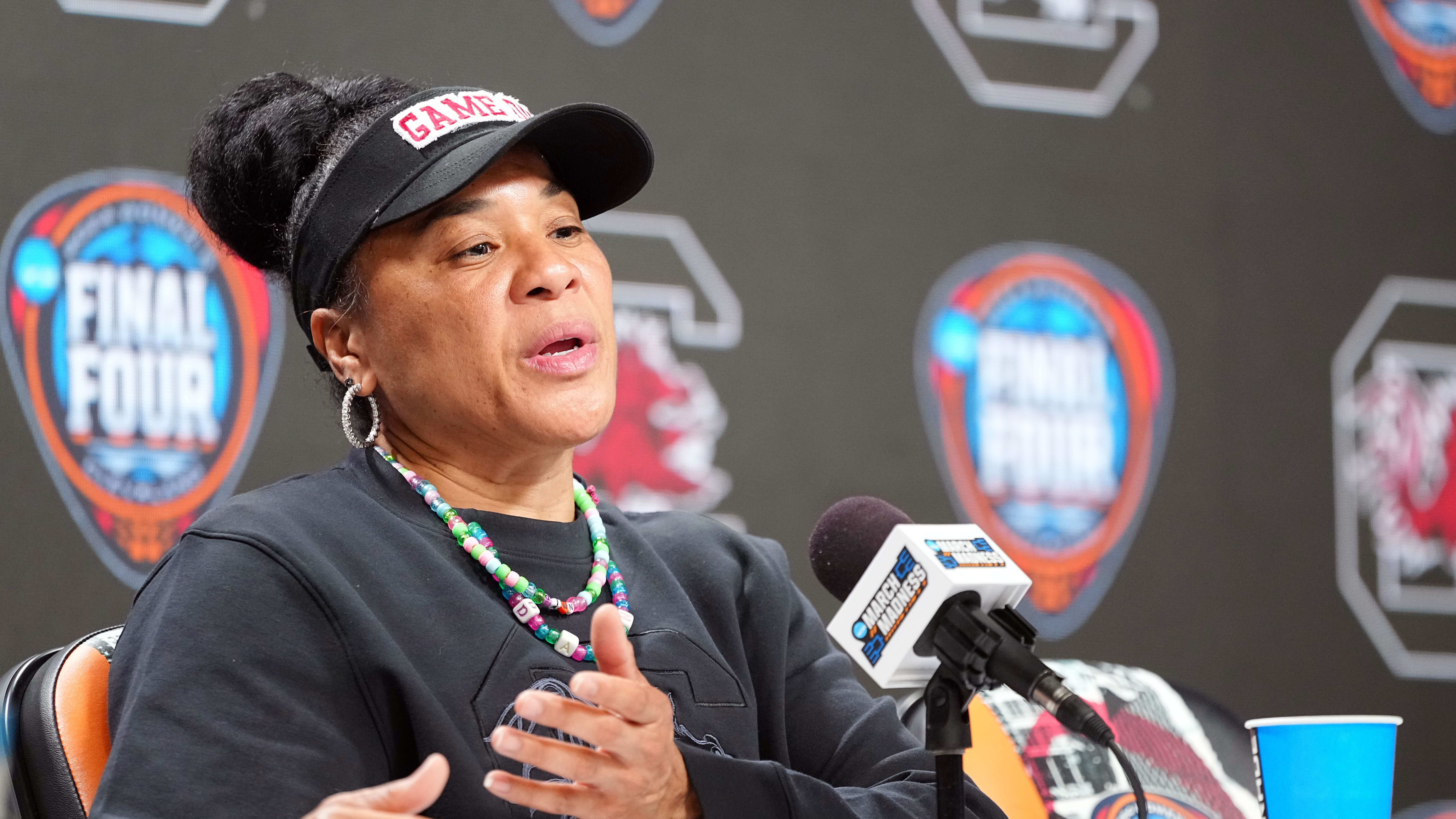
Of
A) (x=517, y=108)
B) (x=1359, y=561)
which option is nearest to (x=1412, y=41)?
(x=1359, y=561)

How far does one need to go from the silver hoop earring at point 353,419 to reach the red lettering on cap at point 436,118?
0.84 feet

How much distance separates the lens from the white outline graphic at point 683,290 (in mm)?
2244

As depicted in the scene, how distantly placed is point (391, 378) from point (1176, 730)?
3.05 ft

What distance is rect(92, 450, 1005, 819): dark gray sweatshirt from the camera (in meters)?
1.00

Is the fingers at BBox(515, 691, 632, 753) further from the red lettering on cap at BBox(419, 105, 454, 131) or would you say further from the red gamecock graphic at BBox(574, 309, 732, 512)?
the red gamecock graphic at BBox(574, 309, 732, 512)

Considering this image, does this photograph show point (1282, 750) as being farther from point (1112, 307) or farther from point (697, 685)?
point (1112, 307)

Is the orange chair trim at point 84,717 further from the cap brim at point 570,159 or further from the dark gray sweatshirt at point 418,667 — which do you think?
the cap brim at point 570,159

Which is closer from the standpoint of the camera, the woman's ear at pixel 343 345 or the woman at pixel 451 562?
the woman at pixel 451 562

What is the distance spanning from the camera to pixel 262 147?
1.35 m

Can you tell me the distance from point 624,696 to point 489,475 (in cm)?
51

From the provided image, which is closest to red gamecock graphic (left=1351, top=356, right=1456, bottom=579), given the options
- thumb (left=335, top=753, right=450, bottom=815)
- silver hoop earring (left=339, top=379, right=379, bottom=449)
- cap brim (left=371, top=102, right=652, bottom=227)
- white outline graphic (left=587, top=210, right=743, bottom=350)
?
white outline graphic (left=587, top=210, right=743, bottom=350)

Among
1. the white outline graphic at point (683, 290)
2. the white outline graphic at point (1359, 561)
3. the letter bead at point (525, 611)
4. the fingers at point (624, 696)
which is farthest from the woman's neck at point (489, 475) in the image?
the white outline graphic at point (1359, 561)

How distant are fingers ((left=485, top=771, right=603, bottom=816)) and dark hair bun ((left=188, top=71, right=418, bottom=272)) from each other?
663 mm

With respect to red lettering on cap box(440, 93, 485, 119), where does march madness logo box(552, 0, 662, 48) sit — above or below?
above
